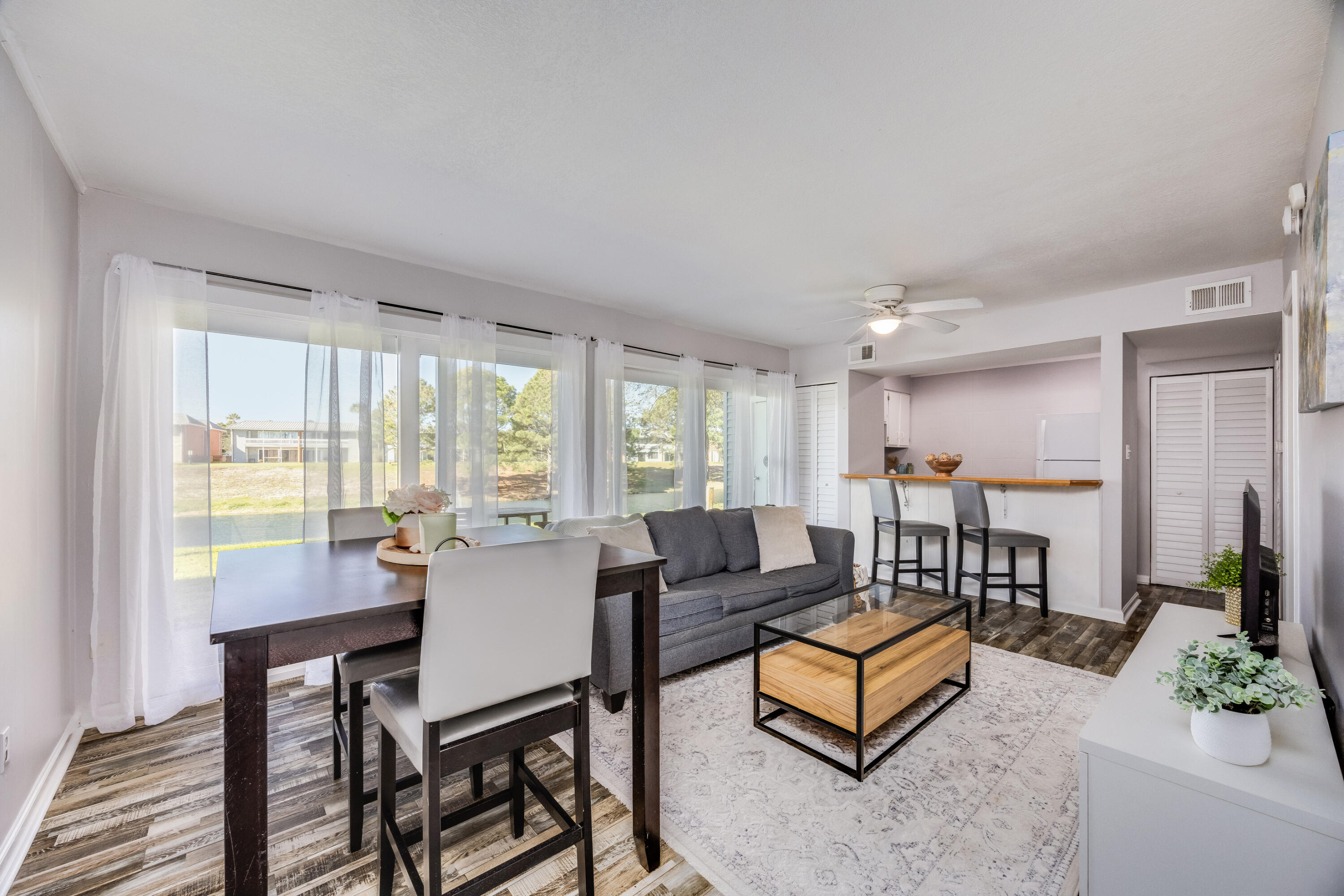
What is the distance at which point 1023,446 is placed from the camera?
6.20 metres

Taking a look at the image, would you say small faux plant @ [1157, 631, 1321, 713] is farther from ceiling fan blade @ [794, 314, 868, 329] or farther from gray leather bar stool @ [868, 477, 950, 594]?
ceiling fan blade @ [794, 314, 868, 329]

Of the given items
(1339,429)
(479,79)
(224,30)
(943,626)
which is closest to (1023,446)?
(943,626)

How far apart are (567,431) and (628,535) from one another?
1221 mm

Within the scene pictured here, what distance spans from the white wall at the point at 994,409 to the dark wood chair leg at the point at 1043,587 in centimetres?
218

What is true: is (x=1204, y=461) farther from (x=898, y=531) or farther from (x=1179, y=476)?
(x=898, y=531)

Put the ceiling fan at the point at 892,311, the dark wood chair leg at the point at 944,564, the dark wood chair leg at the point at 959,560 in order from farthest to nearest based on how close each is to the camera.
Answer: the dark wood chair leg at the point at 944,564, the dark wood chair leg at the point at 959,560, the ceiling fan at the point at 892,311

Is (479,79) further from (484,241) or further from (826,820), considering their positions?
(826,820)

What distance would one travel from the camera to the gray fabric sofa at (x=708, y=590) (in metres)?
2.70

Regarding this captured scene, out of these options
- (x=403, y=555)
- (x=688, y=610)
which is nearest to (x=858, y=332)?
(x=688, y=610)

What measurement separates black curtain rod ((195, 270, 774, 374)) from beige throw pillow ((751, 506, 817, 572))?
1744mm

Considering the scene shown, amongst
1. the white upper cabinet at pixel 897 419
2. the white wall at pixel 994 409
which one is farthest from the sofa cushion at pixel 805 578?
the white wall at pixel 994 409

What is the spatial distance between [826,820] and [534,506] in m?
2.77

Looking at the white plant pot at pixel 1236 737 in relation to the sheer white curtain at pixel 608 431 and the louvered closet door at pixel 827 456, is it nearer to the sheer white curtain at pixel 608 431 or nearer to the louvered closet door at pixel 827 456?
the sheer white curtain at pixel 608 431

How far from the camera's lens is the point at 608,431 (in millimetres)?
4379
